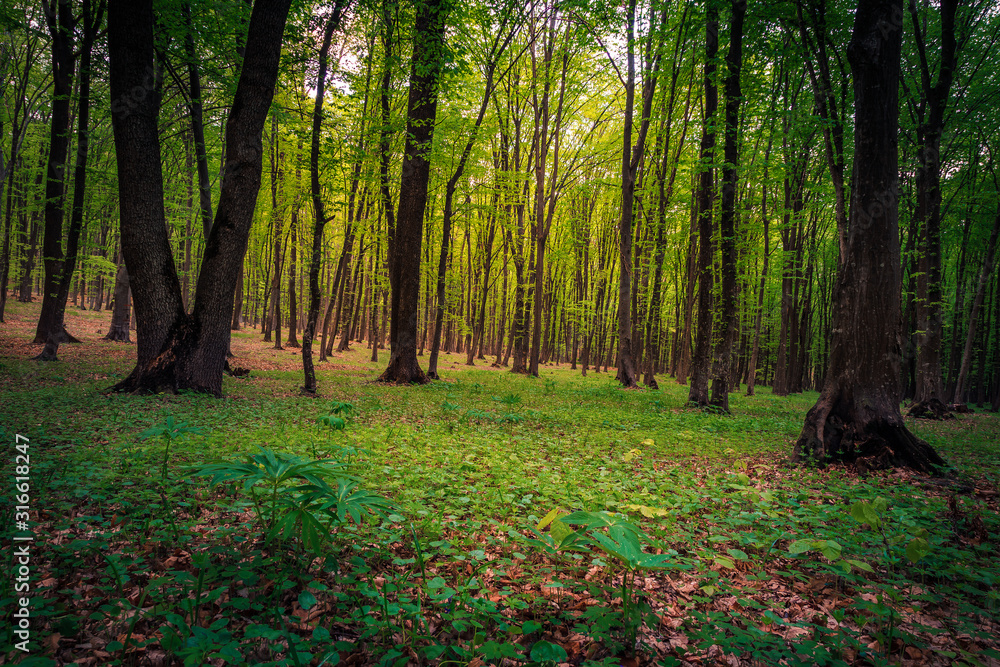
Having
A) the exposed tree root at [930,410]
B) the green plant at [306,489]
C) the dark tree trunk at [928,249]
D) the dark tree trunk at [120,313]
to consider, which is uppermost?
the dark tree trunk at [928,249]

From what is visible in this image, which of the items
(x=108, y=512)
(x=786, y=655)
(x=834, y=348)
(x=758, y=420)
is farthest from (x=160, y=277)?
(x=758, y=420)

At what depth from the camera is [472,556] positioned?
2801mm

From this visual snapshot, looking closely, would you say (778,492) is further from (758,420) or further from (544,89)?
(544,89)

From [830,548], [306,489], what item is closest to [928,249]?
[830,548]

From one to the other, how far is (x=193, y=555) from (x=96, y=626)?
0.53 m

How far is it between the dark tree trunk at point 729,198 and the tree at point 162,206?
34.2ft

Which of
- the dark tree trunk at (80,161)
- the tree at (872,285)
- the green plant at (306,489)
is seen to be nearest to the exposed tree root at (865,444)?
the tree at (872,285)

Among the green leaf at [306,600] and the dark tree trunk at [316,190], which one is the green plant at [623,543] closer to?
the green leaf at [306,600]

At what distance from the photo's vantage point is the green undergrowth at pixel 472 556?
2012 mm

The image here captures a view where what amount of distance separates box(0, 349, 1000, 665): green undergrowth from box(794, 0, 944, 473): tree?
0.79 m

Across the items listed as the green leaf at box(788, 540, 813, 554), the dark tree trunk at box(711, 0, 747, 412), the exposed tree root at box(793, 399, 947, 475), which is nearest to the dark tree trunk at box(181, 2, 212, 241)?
the green leaf at box(788, 540, 813, 554)

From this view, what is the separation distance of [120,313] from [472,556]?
19.8 metres

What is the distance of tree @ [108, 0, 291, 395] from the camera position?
7305 mm

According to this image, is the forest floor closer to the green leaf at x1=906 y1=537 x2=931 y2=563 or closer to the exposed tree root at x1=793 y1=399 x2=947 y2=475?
the green leaf at x1=906 y1=537 x2=931 y2=563
